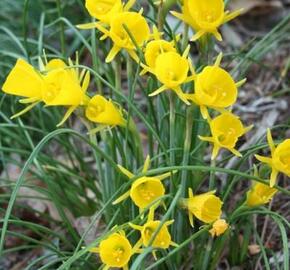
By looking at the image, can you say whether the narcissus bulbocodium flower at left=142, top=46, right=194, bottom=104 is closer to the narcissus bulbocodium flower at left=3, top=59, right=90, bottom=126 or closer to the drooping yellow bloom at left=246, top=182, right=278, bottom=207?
the narcissus bulbocodium flower at left=3, top=59, right=90, bottom=126

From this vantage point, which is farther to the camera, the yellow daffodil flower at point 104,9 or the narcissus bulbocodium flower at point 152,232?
the yellow daffodil flower at point 104,9

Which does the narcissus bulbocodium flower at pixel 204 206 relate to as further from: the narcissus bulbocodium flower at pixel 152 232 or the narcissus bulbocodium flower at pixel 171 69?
the narcissus bulbocodium flower at pixel 171 69

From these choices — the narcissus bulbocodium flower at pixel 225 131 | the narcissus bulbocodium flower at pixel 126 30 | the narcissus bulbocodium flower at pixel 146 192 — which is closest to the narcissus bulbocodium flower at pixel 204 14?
the narcissus bulbocodium flower at pixel 126 30

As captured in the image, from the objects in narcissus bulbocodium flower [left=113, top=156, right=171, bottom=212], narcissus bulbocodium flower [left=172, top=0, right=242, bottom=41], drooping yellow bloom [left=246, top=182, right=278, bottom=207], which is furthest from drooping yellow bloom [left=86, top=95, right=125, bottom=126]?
drooping yellow bloom [left=246, top=182, right=278, bottom=207]

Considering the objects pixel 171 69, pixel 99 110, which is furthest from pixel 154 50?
pixel 99 110

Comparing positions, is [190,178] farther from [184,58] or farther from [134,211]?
[184,58]
